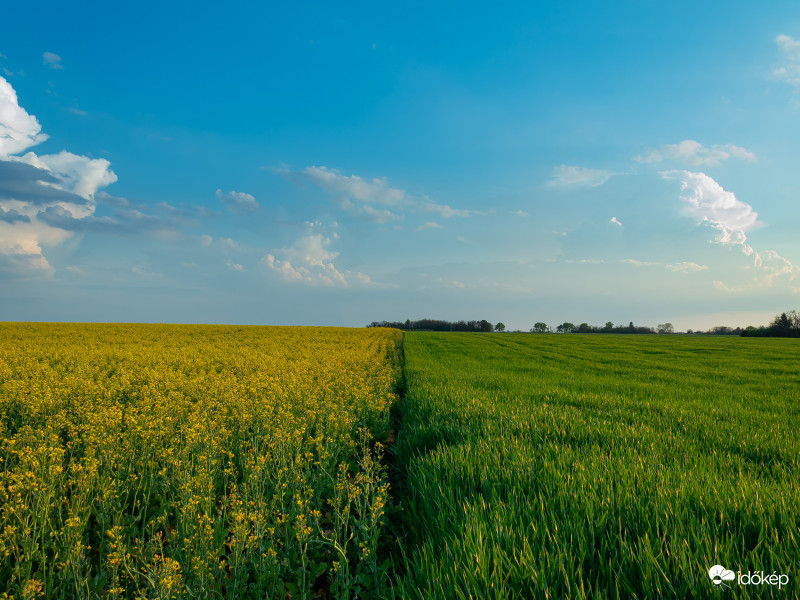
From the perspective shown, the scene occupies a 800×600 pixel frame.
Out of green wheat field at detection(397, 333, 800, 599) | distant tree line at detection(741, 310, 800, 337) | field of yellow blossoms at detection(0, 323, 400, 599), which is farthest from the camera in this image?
distant tree line at detection(741, 310, 800, 337)

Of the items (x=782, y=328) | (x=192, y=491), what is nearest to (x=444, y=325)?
(x=782, y=328)

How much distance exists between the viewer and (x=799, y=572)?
2500mm

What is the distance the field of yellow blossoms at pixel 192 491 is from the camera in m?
3.63

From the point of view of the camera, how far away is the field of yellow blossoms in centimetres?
363

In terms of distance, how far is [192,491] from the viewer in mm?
4719

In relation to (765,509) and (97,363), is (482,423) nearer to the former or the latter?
(765,509)

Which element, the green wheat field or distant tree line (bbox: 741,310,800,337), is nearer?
the green wheat field

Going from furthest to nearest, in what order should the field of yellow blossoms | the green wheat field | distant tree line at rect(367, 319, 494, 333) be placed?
distant tree line at rect(367, 319, 494, 333) → the field of yellow blossoms → the green wheat field

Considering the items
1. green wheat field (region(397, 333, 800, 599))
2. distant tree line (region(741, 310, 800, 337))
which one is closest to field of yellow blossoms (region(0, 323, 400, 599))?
green wheat field (region(397, 333, 800, 599))

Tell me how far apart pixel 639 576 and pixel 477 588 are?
3.90 feet

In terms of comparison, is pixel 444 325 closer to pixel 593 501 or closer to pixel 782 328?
pixel 782 328

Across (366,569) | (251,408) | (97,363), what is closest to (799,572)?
(366,569)

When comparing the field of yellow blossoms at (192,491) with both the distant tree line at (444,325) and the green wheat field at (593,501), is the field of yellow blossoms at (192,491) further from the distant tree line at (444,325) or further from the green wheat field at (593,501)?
the distant tree line at (444,325)

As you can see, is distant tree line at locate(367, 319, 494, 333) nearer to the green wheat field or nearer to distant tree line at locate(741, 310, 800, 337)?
distant tree line at locate(741, 310, 800, 337)
